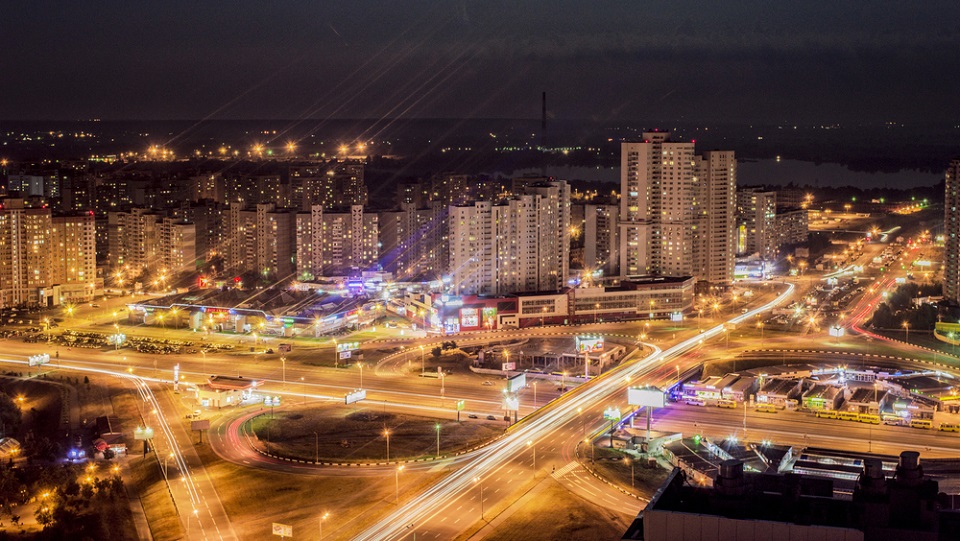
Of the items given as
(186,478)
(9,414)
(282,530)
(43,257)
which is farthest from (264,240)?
(282,530)

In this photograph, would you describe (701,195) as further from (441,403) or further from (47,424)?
(47,424)

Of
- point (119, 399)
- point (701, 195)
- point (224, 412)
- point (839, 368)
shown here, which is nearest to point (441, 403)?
point (224, 412)

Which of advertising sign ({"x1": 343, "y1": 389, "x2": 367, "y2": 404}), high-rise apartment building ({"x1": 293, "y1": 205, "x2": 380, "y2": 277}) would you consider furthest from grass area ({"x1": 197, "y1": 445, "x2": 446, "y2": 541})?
high-rise apartment building ({"x1": 293, "y1": 205, "x2": 380, "y2": 277})

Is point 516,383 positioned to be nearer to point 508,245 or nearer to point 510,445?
point 510,445

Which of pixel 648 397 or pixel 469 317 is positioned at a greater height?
pixel 469 317

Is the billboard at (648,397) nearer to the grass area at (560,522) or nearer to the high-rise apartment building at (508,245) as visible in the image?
the grass area at (560,522)

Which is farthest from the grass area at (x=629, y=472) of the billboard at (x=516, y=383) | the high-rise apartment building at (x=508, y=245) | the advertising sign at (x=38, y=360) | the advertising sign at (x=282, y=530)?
the advertising sign at (x=38, y=360)
